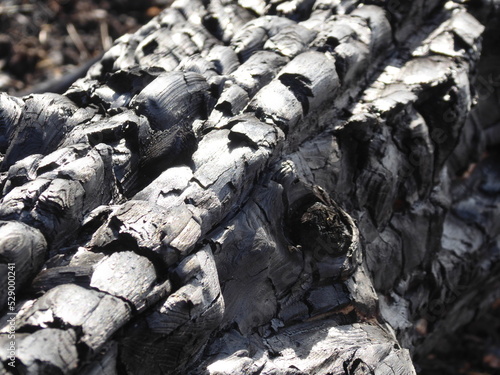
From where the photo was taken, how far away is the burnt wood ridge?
1400 mm

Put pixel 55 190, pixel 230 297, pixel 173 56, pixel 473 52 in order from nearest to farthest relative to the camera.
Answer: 1. pixel 55 190
2. pixel 230 297
3. pixel 173 56
4. pixel 473 52

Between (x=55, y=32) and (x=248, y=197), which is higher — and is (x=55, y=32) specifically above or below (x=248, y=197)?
below

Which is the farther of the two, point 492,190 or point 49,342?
point 492,190

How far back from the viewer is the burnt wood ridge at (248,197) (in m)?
1.40

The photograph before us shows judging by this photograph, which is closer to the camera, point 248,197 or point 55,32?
point 248,197

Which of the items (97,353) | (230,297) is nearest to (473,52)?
(230,297)

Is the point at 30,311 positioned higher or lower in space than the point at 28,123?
lower

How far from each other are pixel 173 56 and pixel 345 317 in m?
1.04

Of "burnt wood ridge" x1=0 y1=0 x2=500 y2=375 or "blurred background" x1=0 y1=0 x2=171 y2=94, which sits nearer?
"burnt wood ridge" x1=0 y1=0 x2=500 y2=375

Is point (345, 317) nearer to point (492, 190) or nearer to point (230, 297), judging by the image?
point (230, 297)

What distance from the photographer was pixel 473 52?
7.77 ft

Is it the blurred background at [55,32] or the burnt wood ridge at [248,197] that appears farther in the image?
the blurred background at [55,32]

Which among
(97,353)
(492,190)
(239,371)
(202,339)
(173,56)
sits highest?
(173,56)

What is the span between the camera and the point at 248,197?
1717mm
